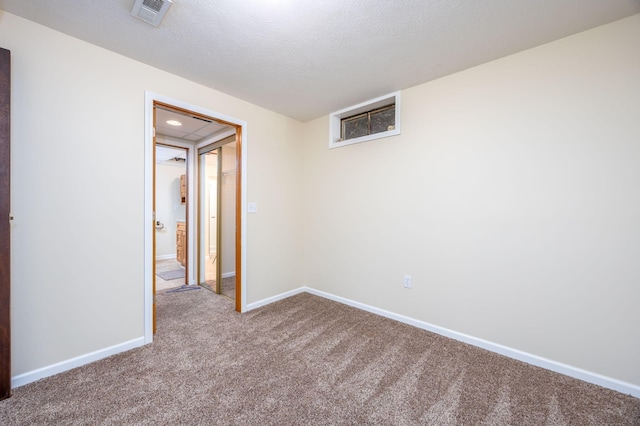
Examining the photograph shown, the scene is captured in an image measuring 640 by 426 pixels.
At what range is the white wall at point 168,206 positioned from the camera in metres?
6.44

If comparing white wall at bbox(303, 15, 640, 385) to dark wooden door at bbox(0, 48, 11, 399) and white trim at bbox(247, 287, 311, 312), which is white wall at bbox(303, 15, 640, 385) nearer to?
white trim at bbox(247, 287, 311, 312)

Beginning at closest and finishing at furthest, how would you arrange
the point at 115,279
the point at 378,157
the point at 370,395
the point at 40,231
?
the point at 370,395
the point at 40,231
the point at 115,279
the point at 378,157

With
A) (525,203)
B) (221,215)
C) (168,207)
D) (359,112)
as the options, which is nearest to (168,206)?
(168,207)

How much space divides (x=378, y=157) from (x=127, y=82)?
2462 mm

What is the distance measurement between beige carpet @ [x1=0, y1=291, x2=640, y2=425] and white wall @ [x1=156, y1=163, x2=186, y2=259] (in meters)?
4.70

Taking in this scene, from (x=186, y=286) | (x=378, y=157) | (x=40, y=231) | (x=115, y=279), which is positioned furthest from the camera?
(x=186, y=286)

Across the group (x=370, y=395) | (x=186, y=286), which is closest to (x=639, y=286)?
(x=370, y=395)

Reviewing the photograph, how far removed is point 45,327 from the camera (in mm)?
1811

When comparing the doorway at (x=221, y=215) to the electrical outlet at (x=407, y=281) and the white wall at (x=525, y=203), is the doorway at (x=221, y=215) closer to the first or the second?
the white wall at (x=525, y=203)

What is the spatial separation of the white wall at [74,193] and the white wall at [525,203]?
91.9 inches

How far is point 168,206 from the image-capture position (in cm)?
658

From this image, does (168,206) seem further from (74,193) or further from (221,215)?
(74,193)

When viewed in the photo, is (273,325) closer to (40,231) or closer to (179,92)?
(40,231)

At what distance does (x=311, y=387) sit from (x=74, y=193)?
87.9 inches
